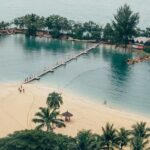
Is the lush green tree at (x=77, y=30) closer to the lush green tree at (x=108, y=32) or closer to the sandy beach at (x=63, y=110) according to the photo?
the lush green tree at (x=108, y=32)

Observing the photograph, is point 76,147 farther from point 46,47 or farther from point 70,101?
point 46,47

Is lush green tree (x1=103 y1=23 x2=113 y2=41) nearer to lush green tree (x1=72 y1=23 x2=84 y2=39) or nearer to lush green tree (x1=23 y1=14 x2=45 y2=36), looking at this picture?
lush green tree (x1=72 y1=23 x2=84 y2=39)

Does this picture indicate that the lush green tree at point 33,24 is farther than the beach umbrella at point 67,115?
Yes

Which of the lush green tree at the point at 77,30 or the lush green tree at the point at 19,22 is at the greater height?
the lush green tree at the point at 19,22

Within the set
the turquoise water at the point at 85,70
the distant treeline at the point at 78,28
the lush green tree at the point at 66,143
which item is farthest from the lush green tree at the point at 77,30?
the lush green tree at the point at 66,143

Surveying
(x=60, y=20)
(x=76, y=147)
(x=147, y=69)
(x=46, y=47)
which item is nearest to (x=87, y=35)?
(x=60, y=20)

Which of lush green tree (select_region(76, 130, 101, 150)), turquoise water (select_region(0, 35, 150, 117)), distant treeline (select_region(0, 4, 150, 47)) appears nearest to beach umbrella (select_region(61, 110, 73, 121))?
turquoise water (select_region(0, 35, 150, 117))

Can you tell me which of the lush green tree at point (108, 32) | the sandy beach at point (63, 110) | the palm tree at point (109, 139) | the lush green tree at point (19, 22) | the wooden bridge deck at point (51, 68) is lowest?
the sandy beach at point (63, 110)

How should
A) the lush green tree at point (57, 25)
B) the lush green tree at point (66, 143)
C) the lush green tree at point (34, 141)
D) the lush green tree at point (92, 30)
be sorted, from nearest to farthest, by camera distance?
the lush green tree at point (66, 143), the lush green tree at point (34, 141), the lush green tree at point (92, 30), the lush green tree at point (57, 25)
